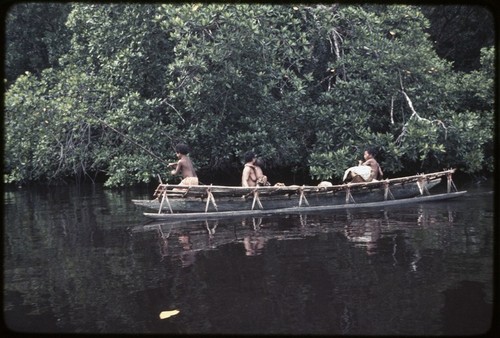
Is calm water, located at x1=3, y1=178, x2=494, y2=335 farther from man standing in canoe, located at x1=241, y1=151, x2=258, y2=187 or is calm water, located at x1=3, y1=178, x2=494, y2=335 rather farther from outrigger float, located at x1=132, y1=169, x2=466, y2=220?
man standing in canoe, located at x1=241, y1=151, x2=258, y2=187

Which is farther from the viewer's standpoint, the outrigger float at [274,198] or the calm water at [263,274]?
the outrigger float at [274,198]

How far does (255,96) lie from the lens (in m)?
16.0

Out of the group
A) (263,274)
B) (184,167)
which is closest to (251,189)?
(184,167)

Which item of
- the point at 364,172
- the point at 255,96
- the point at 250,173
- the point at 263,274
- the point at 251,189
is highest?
the point at 255,96

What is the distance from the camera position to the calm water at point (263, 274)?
19.1 ft

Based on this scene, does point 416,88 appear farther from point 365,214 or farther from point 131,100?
point 131,100

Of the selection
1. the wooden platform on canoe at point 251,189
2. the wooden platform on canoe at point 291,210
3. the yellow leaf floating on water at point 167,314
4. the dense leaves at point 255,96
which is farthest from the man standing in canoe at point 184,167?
the yellow leaf floating on water at point 167,314

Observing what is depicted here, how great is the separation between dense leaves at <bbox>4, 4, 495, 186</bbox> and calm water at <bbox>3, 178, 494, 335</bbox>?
394cm

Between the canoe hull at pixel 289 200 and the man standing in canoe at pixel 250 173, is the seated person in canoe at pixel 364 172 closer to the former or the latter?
the canoe hull at pixel 289 200

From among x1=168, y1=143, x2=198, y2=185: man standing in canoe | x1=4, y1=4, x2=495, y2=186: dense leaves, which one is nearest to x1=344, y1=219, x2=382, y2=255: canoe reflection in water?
x1=168, y1=143, x2=198, y2=185: man standing in canoe

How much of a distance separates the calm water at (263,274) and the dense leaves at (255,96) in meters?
3.94

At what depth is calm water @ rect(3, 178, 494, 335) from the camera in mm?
5836

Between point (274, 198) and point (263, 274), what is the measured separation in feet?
16.2

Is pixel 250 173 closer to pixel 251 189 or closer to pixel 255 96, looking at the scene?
pixel 251 189
